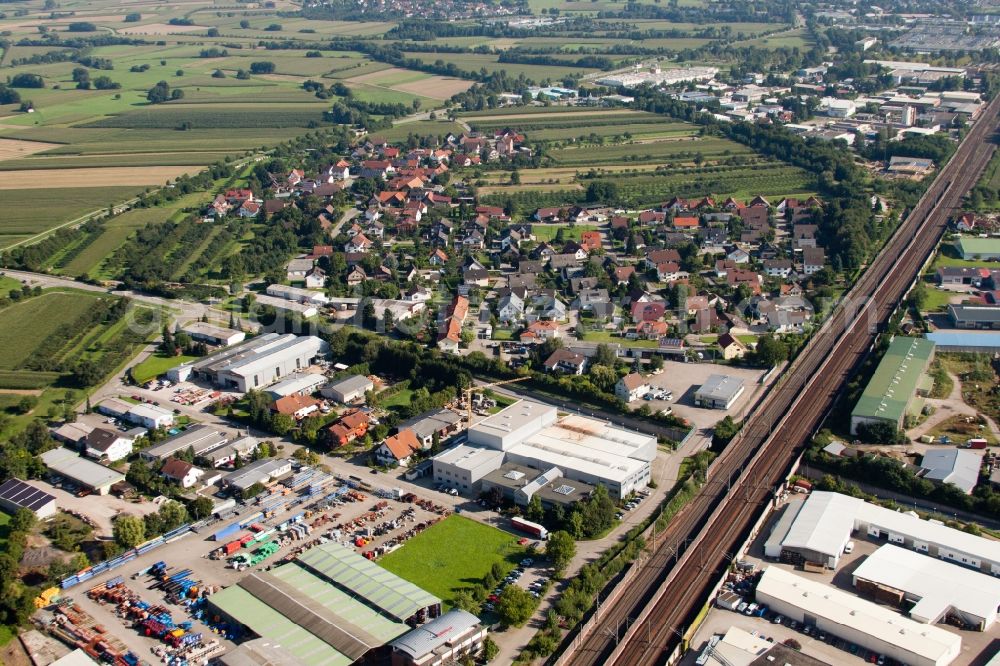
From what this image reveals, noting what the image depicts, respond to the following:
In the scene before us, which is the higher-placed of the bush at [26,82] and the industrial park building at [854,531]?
the bush at [26,82]

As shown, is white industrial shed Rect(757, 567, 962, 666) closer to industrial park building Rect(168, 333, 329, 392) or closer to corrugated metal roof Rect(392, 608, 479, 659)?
corrugated metal roof Rect(392, 608, 479, 659)

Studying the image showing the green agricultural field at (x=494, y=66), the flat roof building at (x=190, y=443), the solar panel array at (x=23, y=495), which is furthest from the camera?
the green agricultural field at (x=494, y=66)

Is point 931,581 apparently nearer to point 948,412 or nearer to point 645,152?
point 948,412

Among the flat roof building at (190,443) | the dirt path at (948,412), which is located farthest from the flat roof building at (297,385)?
the dirt path at (948,412)

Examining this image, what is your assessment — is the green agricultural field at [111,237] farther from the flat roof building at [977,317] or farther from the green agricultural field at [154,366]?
the flat roof building at [977,317]

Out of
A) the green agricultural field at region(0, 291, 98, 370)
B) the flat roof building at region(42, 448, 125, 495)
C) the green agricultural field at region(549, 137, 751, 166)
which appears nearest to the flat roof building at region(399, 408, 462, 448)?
the flat roof building at region(42, 448, 125, 495)

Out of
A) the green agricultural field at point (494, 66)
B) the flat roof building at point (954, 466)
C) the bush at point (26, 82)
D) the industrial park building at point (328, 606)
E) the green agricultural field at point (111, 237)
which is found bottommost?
the industrial park building at point (328, 606)

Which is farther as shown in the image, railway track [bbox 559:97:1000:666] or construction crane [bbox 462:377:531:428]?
construction crane [bbox 462:377:531:428]
